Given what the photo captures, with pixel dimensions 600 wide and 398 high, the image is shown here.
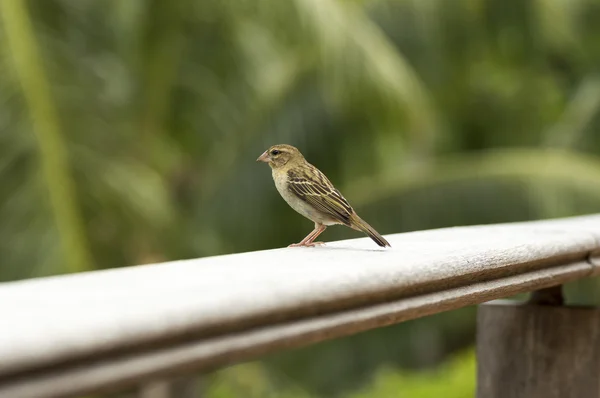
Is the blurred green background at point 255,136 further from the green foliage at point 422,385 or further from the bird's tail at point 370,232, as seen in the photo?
the bird's tail at point 370,232

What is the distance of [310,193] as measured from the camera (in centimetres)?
251

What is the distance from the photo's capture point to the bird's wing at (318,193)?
8.04 ft

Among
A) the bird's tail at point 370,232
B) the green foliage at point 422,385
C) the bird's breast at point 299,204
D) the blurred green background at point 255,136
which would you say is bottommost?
the bird's tail at point 370,232

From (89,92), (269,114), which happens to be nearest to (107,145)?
(89,92)

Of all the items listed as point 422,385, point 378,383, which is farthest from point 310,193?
point 378,383

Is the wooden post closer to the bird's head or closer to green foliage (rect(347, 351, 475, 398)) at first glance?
the bird's head

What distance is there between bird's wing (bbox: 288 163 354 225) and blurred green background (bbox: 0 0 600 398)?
4.09 meters

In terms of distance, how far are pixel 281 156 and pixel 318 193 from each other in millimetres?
192

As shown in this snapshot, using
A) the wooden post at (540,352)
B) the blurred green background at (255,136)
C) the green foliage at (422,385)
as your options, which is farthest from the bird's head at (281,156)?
the green foliage at (422,385)

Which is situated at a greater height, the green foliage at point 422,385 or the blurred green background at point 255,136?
the blurred green background at point 255,136

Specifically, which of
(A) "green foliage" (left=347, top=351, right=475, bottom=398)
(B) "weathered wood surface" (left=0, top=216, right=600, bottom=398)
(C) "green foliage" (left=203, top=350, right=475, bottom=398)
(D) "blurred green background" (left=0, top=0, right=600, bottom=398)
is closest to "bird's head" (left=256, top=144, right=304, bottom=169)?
(B) "weathered wood surface" (left=0, top=216, right=600, bottom=398)

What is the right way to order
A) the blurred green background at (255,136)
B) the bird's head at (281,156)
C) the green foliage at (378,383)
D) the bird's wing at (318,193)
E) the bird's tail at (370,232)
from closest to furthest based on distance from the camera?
1. the bird's tail at (370,232)
2. the bird's wing at (318,193)
3. the bird's head at (281,156)
4. the blurred green background at (255,136)
5. the green foliage at (378,383)

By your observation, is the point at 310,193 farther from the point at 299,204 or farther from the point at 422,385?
the point at 422,385

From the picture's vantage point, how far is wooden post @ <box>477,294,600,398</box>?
1898 mm
